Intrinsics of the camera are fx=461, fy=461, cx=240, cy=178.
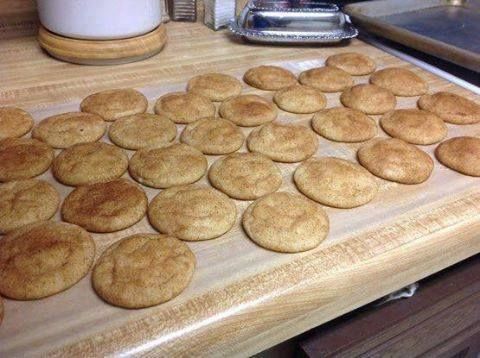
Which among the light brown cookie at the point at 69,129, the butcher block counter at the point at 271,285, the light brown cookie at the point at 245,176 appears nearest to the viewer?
the butcher block counter at the point at 271,285

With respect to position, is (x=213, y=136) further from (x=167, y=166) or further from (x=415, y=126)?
(x=415, y=126)

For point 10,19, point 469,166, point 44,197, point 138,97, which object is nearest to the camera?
point 44,197

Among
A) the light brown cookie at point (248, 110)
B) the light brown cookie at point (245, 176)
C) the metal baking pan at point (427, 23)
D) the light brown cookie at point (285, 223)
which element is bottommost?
the light brown cookie at point (285, 223)

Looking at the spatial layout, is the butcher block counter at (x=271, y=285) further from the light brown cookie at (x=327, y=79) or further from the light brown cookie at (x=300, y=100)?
the light brown cookie at (x=327, y=79)

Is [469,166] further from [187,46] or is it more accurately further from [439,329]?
[187,46]

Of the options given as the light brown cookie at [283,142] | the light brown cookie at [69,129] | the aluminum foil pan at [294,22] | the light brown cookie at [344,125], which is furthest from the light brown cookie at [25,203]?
the aluminum foil pan at [294,22]

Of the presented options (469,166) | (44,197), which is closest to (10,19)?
(44,197)

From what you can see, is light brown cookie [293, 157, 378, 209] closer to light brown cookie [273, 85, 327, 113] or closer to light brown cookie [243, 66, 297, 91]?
light brown cookie [273, 85, 327, 113]
